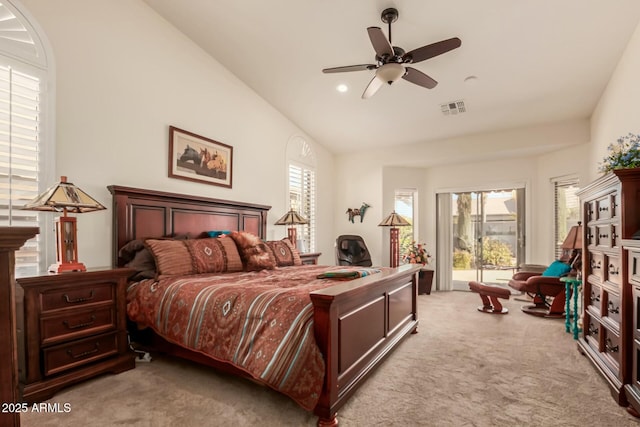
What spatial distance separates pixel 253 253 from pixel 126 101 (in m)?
1.95

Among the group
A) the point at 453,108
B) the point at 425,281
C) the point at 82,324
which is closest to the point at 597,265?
the point at 453,108

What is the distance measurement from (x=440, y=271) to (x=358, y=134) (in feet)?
10.1

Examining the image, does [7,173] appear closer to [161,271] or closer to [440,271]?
[161,271]

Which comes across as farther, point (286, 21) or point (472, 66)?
point (472, 66)

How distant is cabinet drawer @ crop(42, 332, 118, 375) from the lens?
2278 mm

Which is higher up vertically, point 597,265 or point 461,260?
point 597,265

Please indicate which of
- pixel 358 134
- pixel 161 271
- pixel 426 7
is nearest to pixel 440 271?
pixel 358 134

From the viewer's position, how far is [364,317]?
2484 millimetres

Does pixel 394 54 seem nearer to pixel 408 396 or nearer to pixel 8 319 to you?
pixel 408 396

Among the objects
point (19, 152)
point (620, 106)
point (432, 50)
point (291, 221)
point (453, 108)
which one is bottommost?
point (291, 221)

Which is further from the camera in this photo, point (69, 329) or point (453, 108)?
point (453, 108)

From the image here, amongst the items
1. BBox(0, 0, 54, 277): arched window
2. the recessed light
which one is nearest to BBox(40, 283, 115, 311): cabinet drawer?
BBox(0, 0, 54, 277): arched window

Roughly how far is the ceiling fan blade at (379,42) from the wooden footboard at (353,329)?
→ 1.86 m

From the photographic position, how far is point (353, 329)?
2.29 metres
